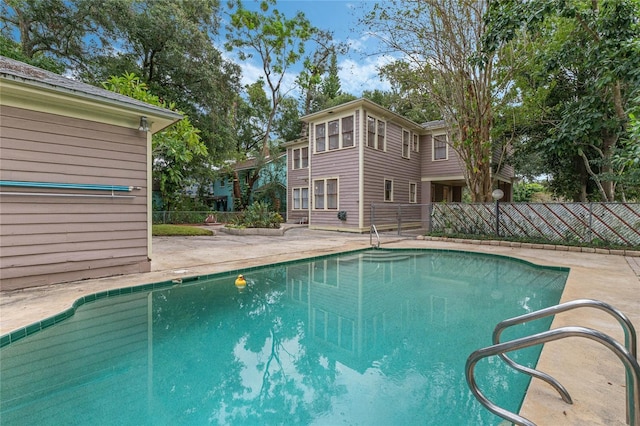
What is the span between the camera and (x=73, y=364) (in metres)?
2.58

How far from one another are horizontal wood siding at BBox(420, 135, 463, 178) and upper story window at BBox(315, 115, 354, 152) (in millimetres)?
5087

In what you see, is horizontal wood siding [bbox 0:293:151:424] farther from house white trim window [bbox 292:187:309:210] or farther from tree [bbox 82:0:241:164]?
house white trim window [bbox 292:187:309:210]

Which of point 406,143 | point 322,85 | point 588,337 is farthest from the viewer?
point 322,85

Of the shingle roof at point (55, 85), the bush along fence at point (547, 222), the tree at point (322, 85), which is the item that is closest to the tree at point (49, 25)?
the shingle roof at point (55, 85)

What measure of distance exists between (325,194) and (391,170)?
10.8 feet

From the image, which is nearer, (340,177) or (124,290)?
(124,290)

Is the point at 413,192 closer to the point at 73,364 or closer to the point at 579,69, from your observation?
the point at 579,69

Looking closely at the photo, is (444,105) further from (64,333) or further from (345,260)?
(64,333)

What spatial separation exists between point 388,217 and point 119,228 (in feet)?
35.7

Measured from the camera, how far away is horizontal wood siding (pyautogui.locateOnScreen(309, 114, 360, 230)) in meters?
12.4

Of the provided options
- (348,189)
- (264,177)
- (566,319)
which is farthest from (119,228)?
(264,177)

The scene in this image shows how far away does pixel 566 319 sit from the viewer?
3006 millimetres

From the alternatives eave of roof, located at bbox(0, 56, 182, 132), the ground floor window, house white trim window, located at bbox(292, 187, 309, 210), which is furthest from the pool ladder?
house white trim window, located at bbox(292, 187, 309, 210)

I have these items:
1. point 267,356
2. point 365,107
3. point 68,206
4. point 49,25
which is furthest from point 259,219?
point 49,25
